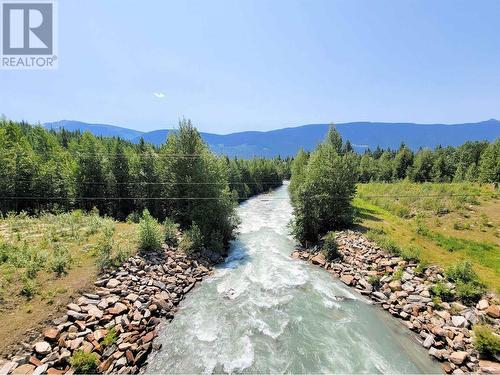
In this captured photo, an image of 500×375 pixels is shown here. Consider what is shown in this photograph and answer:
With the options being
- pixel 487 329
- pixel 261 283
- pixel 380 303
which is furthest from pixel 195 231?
pixel 487 329

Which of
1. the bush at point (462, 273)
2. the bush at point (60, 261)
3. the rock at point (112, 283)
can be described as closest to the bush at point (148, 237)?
the rock at point (112, 283)

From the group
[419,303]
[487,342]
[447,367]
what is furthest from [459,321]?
[447,367]

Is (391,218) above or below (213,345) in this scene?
above

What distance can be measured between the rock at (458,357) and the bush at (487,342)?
0.79 metres

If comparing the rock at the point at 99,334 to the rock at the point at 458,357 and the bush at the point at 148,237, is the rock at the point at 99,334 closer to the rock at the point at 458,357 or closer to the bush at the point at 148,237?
the bush at the point at 148,237

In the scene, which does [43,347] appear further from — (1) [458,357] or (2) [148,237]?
(1) [458,357]

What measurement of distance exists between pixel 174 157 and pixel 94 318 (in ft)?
58.7

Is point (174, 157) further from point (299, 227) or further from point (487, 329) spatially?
point (487, 329)

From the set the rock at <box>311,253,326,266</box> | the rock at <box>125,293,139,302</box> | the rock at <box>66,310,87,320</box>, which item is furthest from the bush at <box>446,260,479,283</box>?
the rock at <box>66,310,87,320</box>

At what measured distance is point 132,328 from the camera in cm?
1402

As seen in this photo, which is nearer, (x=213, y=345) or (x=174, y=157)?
(x=213, y=345)

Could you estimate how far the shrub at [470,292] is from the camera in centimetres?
1571

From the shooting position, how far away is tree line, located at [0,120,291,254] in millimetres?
27845

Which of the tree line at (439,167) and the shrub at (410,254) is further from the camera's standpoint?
the tree line at (439,167)
